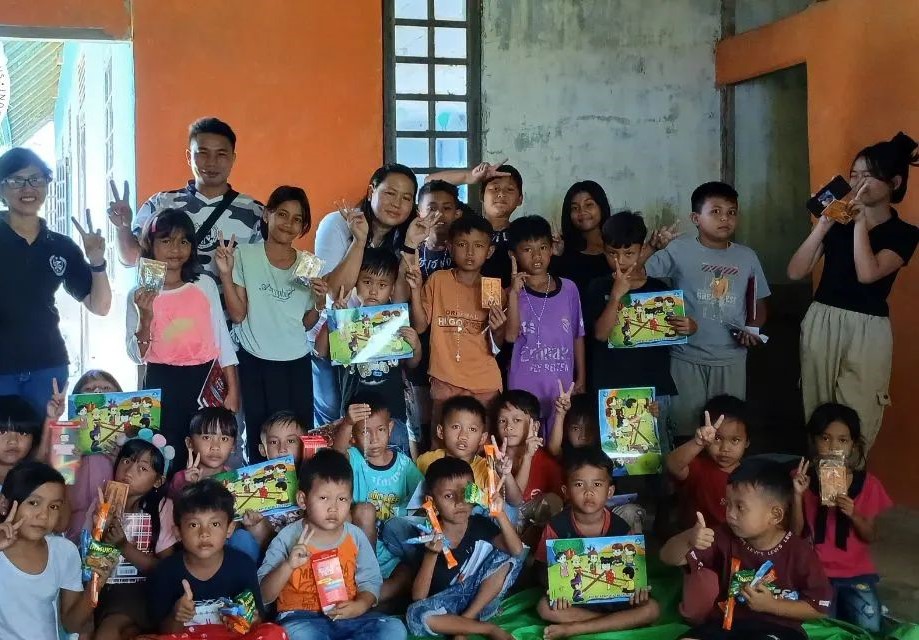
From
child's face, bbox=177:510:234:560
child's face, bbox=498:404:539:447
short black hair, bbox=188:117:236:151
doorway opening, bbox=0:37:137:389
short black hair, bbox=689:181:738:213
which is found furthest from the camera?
doorway opening, bbox=0:37:137:389

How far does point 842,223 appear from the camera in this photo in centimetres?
432

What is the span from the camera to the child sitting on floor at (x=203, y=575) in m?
3.13

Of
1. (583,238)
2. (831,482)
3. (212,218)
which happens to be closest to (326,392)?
(212,218)

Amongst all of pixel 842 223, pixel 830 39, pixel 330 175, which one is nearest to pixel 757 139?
pixel 830 39

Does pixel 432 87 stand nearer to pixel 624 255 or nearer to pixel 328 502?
pixel 624 255

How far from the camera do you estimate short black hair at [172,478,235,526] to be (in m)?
3.19

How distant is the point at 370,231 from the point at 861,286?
2278mm

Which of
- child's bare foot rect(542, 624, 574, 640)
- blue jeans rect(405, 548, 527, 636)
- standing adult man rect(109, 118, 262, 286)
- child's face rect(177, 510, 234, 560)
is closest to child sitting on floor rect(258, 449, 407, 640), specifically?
blue jeans rect(405, 548, 527, 636)

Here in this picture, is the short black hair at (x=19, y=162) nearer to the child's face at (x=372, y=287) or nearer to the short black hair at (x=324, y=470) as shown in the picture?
the child's face at (x=372, y=287)

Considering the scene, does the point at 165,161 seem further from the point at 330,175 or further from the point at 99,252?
the point at 99,252

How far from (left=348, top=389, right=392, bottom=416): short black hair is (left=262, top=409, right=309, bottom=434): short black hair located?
0.22m

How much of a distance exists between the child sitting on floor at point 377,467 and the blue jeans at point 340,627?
0.37 meters

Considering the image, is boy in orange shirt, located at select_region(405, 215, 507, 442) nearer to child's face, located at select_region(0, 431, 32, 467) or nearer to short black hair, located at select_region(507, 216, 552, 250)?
short black hair, located at select_region(507, 216, 552, 250)

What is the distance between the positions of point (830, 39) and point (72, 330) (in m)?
8.64
